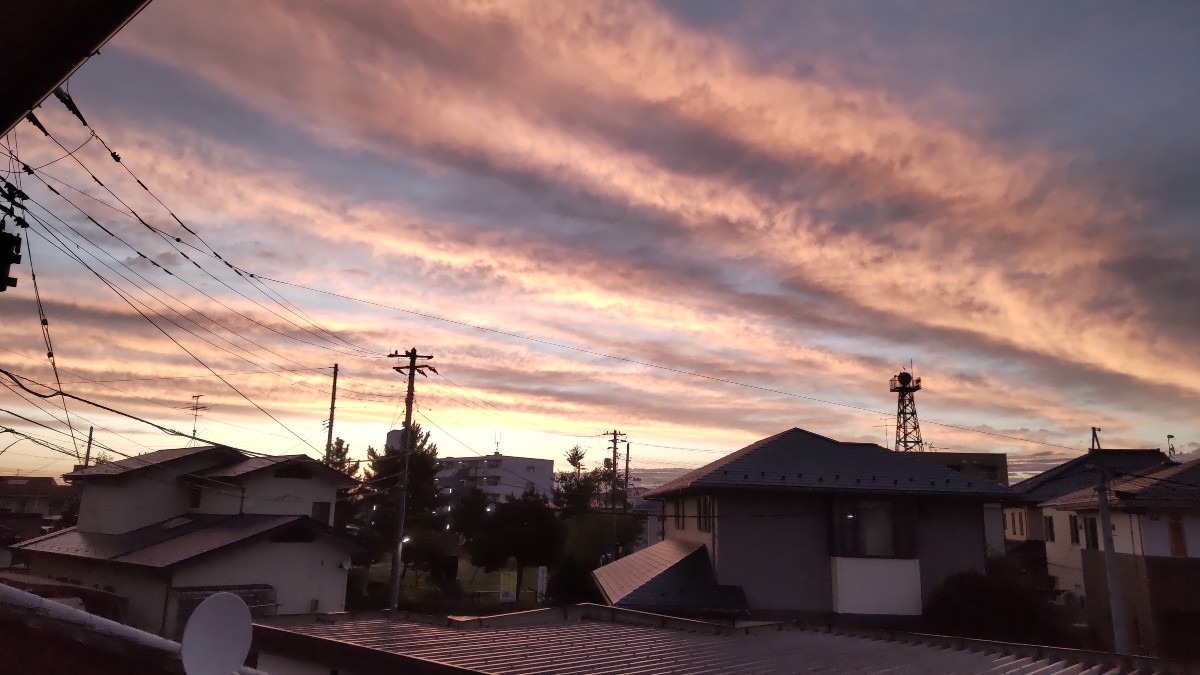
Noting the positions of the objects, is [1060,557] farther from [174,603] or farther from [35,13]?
[35,13]

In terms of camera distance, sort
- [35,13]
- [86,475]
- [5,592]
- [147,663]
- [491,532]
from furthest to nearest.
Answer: [491,532] < [86,475] < [147,663] < [5,592] < [35,13]

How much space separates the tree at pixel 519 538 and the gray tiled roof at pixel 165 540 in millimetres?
14069

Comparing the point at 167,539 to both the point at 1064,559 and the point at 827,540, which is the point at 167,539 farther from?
the point at 1064,559

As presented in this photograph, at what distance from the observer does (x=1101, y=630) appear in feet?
92.2

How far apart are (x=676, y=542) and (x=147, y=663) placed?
24.8m

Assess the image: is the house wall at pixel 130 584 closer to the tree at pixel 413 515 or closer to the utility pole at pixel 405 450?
the utility pole at pixel 405 450

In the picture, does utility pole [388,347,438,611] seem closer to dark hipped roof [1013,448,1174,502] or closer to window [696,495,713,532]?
window [696,495,713,532]

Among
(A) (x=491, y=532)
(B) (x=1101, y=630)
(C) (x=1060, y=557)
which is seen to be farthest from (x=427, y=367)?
(C) (x=1060, y=557)

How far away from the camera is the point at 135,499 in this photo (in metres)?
30.1

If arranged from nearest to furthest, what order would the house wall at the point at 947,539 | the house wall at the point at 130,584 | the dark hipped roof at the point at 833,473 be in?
the dark hipped roof at the point at 833,473, the house wall at the point at 947,539, the house wall at the point at 130,584

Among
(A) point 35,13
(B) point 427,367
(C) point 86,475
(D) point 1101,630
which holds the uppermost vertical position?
(B) point 427,367

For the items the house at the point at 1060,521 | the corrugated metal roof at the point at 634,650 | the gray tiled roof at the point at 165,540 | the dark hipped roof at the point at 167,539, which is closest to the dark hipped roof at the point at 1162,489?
the house at the point at 1060,521

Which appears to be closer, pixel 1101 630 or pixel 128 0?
pixel 128 0

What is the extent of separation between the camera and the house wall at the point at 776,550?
23.6 meters
